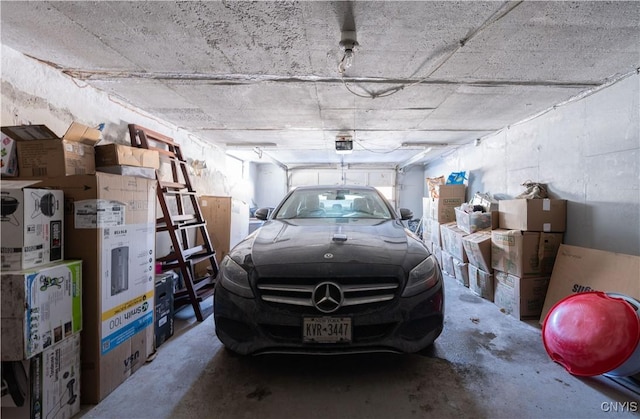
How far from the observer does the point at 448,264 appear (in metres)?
4.52

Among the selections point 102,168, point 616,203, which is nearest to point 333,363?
point 102,168

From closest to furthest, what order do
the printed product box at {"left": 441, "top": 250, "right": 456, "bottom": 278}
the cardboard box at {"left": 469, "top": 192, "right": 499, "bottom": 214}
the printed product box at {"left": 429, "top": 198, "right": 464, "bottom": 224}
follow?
the cardboard box at {"left": 469, "top": 192, "right": 499, "bottom": 214}
the printed product box at {"left": 441, "top": 250, "right": 456, "bottom": 278}
the printed product box at {"left": 429, "top": 198, "right": 464, "bottom": 224}

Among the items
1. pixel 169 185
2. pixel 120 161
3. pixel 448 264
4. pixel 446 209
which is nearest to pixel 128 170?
pixel 120 161

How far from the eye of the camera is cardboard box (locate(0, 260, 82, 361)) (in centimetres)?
119

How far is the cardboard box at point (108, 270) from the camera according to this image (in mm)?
1496

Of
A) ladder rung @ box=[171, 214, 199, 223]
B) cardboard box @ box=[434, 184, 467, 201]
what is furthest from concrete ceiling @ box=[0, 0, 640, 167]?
cardboard box @ box=[434, 184, 467, 201]

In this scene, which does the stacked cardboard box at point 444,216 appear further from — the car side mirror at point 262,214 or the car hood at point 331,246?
the car side mirror at point 262,214

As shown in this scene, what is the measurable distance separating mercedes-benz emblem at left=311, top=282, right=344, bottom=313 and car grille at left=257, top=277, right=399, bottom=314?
2 cm

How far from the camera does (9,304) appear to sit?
120 cm

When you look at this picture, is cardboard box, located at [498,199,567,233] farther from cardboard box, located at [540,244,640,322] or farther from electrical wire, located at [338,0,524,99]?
electrical wire, located at [338,0,524,99]

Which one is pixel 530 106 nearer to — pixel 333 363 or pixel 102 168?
pixel 333 363

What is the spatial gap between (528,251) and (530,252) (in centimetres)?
3

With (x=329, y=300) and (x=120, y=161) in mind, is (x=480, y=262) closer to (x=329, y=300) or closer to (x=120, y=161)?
(x=329, y=300)

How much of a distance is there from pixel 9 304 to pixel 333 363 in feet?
5.28
